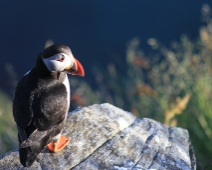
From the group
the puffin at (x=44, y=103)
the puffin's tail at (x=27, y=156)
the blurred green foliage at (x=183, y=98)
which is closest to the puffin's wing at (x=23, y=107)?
the puffin at (x=44, y=103)

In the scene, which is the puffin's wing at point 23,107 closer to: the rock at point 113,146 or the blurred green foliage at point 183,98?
the rock at point 113,146

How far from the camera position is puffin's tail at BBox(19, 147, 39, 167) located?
86.7 inches

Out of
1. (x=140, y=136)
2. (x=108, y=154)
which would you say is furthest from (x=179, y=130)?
(x=108, y=154)

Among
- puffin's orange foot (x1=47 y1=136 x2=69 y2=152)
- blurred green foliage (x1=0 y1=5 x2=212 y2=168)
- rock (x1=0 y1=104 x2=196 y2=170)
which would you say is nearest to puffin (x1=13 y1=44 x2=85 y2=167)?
puffin's orange foot (x1=47 y1=136 x2=69 y2=152)

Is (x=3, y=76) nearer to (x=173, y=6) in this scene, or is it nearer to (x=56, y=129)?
(x=173, y=6)

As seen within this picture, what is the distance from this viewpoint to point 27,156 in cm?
221

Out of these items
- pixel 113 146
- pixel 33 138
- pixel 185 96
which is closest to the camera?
pixel 33 138

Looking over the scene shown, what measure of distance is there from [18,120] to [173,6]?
455 centimetres

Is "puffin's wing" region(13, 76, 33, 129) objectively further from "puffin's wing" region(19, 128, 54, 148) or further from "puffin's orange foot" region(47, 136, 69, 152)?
"puffin's orange foot" region(47, 136, 69, 152)

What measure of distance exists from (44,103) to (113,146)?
0.51 metres

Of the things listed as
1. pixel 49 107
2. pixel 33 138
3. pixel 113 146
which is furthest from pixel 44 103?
pixel 113 146

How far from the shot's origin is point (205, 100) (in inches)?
137

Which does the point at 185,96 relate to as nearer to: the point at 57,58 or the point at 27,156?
the point at 57,58

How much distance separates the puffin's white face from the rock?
46 centimetres
